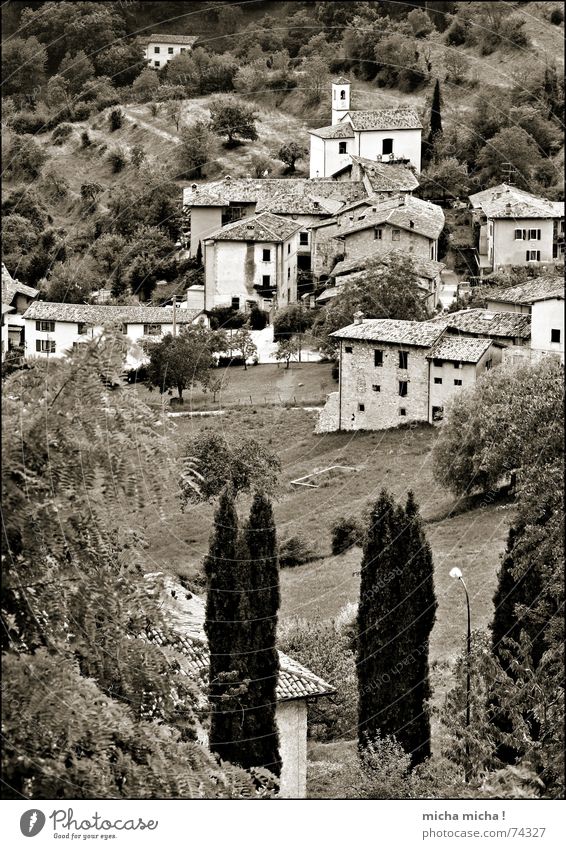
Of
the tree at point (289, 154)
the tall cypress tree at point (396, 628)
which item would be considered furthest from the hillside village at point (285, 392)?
the tree at point (289, 154)

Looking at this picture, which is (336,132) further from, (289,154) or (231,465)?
(231,465)

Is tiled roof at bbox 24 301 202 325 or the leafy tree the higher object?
tiled roof at bbox 24 301 202 325

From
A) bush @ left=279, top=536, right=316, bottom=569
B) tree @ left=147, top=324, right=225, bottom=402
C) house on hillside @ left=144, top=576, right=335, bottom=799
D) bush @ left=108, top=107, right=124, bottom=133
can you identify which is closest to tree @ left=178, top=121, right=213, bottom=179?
bush @ left=108, top=107, right=124, bottom=133

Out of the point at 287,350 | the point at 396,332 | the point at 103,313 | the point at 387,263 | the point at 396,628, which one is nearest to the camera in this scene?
the point at 396,628

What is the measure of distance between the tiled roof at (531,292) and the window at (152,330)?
369 centimetres

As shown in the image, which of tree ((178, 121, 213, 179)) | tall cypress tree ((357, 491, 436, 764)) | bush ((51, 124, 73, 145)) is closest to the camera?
tall cypress tree ((357, 491, 436, 764))

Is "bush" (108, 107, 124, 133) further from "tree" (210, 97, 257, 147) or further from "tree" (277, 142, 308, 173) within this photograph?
"tree" (277, 142, 308, 173)

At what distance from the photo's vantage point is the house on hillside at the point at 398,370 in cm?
1408

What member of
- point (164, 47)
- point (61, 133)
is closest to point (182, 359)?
point (61, 133)

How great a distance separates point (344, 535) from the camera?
11312mm

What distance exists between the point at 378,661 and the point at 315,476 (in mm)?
5254

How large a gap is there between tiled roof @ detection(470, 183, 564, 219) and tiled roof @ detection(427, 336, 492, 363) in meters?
1.97

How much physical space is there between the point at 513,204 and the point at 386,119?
6974mm

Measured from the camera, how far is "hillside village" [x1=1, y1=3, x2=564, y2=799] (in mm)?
3746
